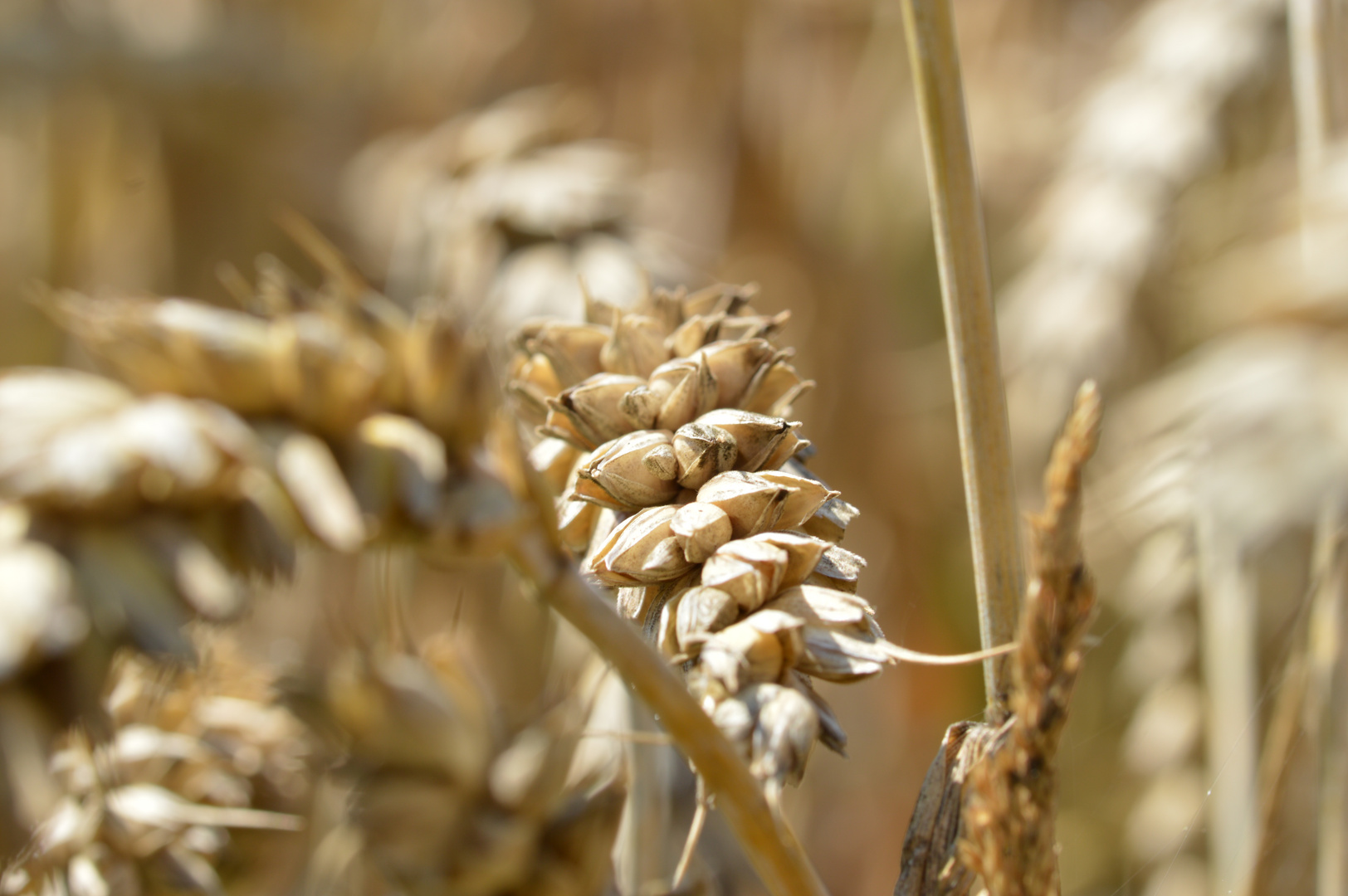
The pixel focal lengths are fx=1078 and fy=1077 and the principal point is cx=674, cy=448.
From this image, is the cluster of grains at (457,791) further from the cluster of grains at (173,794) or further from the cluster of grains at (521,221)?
the cluster of grains at (521,221)

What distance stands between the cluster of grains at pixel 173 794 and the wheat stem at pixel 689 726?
0.20 meters

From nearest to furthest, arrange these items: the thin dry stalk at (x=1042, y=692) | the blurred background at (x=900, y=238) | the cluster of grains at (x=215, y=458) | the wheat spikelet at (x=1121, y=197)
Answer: the thin dry stalk at (x=1042, y=692) < the cluster of grains at (x=215, y=458) < the blurred background at (x=900, y=238) < the wheat spikelet at (x=1121, y=197)

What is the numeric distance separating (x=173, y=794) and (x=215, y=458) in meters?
0.18

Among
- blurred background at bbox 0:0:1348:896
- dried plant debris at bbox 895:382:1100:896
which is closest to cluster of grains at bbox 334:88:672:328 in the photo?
blurred background at bbox 0:0:1348:896

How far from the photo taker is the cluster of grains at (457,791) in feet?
1.61

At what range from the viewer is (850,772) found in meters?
1.06

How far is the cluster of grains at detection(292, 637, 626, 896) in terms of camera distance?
49 centimetres

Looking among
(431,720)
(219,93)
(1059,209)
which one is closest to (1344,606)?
(431,720)

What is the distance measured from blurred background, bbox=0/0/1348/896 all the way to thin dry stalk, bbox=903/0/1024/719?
6.3 inches

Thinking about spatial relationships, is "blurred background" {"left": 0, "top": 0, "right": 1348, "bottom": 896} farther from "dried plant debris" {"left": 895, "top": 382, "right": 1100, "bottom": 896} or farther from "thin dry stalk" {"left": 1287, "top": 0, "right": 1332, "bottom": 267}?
"dried plant debris" {"left": 895, "top": 382, "right": 1100, "bottom": 896}

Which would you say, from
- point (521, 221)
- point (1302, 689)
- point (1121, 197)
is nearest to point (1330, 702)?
point (1302, 689)

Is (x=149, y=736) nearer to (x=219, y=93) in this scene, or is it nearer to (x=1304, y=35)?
(x=1304, y=35)

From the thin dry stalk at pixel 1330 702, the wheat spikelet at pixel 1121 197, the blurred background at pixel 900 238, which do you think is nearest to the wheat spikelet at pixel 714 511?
the blurred background at pixel 900 238

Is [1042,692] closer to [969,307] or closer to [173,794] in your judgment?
[969,307]
